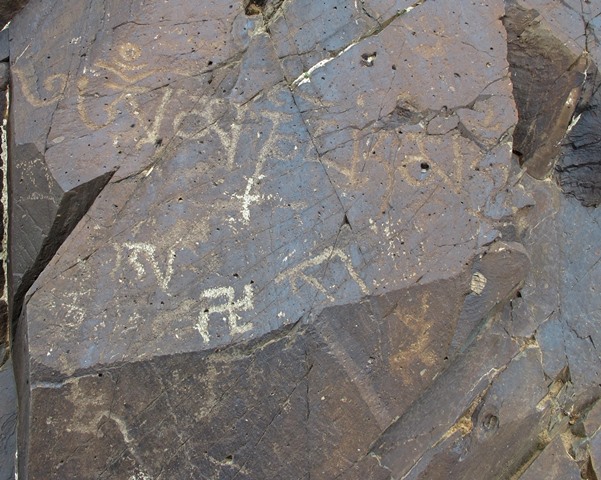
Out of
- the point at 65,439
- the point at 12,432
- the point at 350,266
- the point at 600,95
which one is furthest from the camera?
the point at 600,95

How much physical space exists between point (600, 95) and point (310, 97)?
62.8 inches

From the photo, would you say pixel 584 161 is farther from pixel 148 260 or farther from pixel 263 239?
pixel 148 260

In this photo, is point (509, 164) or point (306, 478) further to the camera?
point (509, 164)

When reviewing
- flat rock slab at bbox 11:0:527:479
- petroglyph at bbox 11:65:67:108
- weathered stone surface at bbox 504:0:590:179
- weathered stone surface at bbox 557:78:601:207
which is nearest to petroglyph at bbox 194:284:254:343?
flat rock slab at bbox 11:0:527:479

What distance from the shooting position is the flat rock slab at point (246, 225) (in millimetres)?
2916

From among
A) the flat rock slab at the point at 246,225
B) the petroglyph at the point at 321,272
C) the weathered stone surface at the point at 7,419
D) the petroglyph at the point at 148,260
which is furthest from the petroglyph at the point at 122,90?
the weathered stone surface at the point at 7,419

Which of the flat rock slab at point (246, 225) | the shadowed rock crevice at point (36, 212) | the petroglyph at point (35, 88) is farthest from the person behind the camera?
the petroglyph at point (35, 88)

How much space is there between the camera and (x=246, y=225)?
9.96 feet

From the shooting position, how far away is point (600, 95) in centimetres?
374

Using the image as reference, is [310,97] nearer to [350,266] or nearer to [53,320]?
[350,266]

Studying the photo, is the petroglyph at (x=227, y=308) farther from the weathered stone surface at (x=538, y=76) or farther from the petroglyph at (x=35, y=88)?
the weathered stone surface at (x=538, y=76)

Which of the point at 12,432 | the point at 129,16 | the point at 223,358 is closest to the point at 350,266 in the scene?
the point at 223,358

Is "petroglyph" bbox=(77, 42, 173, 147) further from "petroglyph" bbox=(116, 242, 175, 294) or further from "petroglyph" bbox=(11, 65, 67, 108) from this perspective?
"petroglyph" bbox=(116, 242, 175, 294)

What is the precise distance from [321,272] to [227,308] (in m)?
0.41
